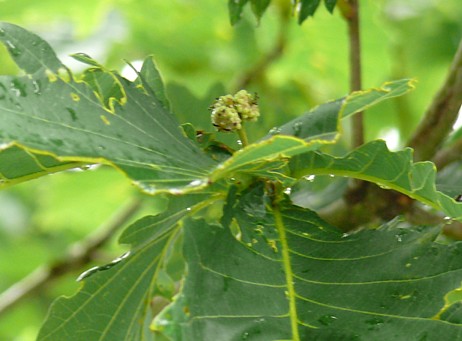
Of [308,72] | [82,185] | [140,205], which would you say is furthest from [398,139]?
[82,185]

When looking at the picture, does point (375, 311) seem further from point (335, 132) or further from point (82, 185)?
point (82, 185)

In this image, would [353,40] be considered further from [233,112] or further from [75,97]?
[75,97]

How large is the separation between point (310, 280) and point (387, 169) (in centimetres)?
11

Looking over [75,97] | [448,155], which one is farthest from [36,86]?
[448,155]

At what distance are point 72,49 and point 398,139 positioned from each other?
2.32 ft

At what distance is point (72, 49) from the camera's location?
179cm

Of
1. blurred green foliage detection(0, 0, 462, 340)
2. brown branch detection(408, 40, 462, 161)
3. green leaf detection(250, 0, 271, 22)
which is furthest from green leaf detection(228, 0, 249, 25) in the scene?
blurred green foliage detection(0, 0, 462, 340)

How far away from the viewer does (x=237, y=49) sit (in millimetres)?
1847

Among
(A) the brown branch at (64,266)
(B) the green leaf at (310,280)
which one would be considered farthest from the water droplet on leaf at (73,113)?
(A) the brown branch at (64,266)

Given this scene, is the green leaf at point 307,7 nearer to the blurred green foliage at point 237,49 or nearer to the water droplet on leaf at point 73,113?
the water droplet on leaf at point 73,113

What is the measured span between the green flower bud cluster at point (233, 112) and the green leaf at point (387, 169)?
0.19ft

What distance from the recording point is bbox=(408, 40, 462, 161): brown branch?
994 millimetres

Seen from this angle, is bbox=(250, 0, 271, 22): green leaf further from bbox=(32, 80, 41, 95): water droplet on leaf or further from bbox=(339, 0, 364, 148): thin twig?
bbox=(32, 80, 41, 95): water droplet on leaf

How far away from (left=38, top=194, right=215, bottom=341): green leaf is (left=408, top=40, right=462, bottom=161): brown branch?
34 cm
